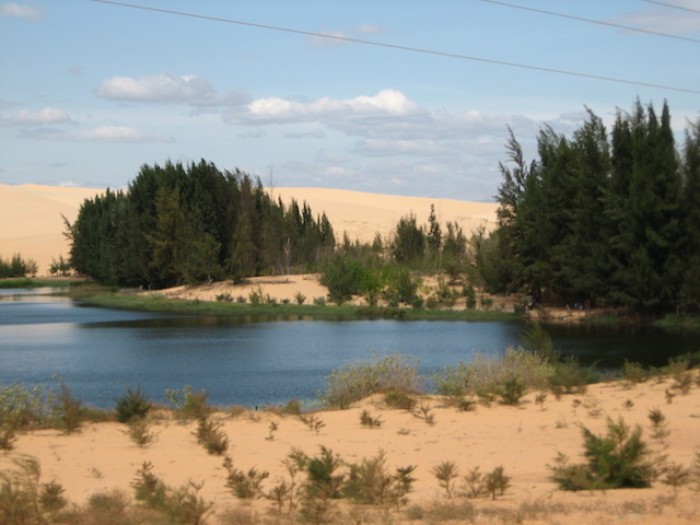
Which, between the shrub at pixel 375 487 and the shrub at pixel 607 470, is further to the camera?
the shrub at pixel 607 470

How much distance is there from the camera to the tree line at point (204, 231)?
61094 millimetres

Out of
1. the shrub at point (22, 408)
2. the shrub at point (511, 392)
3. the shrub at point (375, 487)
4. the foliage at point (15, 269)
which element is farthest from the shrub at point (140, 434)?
the foliage at point (15, 269)

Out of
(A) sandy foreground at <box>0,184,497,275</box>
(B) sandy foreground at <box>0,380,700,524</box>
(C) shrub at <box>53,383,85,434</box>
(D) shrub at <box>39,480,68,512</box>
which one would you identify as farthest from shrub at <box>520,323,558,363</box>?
(A) sandy foreground at <box>0,184,497,275</box>

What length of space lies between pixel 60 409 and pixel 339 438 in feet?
15.6

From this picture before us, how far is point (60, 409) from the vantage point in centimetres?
1582

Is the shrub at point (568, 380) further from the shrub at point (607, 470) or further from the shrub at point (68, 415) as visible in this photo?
the shrub at point (68, 415)

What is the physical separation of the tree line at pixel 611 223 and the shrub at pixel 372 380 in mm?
22063

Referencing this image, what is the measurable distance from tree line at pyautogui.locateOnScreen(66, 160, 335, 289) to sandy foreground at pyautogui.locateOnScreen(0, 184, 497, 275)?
35427 mm

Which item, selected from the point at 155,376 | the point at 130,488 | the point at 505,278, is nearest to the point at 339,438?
the point at 130,488

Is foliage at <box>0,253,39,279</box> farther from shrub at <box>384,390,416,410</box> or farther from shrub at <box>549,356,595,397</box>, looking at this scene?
shrub at <box>384,390,416,410</box>

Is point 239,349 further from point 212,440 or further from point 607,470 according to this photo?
point 607,470

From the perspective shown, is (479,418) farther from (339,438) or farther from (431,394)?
(431,394)

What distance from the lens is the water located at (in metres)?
24.7

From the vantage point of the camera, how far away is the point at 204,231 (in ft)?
204
